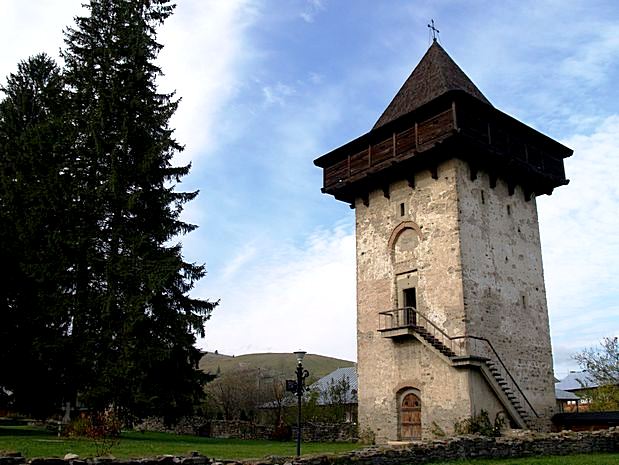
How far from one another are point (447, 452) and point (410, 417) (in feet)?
21.6

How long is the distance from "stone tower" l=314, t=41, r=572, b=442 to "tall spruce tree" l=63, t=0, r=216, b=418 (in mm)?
6844

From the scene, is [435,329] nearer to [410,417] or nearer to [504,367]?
[504,367]

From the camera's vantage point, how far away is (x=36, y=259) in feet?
72.7

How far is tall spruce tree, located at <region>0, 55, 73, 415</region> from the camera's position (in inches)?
818

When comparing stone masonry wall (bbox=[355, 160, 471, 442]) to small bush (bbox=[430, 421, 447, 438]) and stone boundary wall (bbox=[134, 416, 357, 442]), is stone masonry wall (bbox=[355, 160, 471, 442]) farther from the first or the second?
stone boundary wall (bbox=[134, 416, 357, 442])

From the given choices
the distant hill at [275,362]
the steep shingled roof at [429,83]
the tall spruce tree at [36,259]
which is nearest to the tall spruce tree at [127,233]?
the tall spruce tree at [36,259]

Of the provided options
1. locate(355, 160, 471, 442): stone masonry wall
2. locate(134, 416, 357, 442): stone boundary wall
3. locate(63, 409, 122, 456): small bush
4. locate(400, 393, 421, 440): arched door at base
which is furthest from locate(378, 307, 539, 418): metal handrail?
locate(63, 409, 122, 456): small bush

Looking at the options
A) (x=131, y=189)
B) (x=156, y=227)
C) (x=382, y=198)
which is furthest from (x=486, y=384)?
(x=131, y=189)

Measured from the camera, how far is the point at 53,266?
22016 mm

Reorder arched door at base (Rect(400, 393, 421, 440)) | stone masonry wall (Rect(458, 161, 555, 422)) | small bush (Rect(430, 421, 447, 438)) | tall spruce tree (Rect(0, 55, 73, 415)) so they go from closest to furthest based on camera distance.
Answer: small bush (Rect(430, 421, 447, 438)) → arched door at base (Rect(400, 393, 421, 440)) → stone masonry wall (Rect(458, 161, 555, 422)) → tall spruce tree (Rect(0, 55, 73, 415))

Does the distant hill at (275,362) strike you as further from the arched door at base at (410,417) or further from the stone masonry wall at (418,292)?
the arched door at base at (410,417)

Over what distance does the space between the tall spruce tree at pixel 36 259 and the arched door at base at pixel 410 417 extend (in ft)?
39.2

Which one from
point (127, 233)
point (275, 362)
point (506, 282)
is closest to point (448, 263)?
point (506, 282)

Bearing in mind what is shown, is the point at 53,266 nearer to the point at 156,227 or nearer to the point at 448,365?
the point at 156,227
